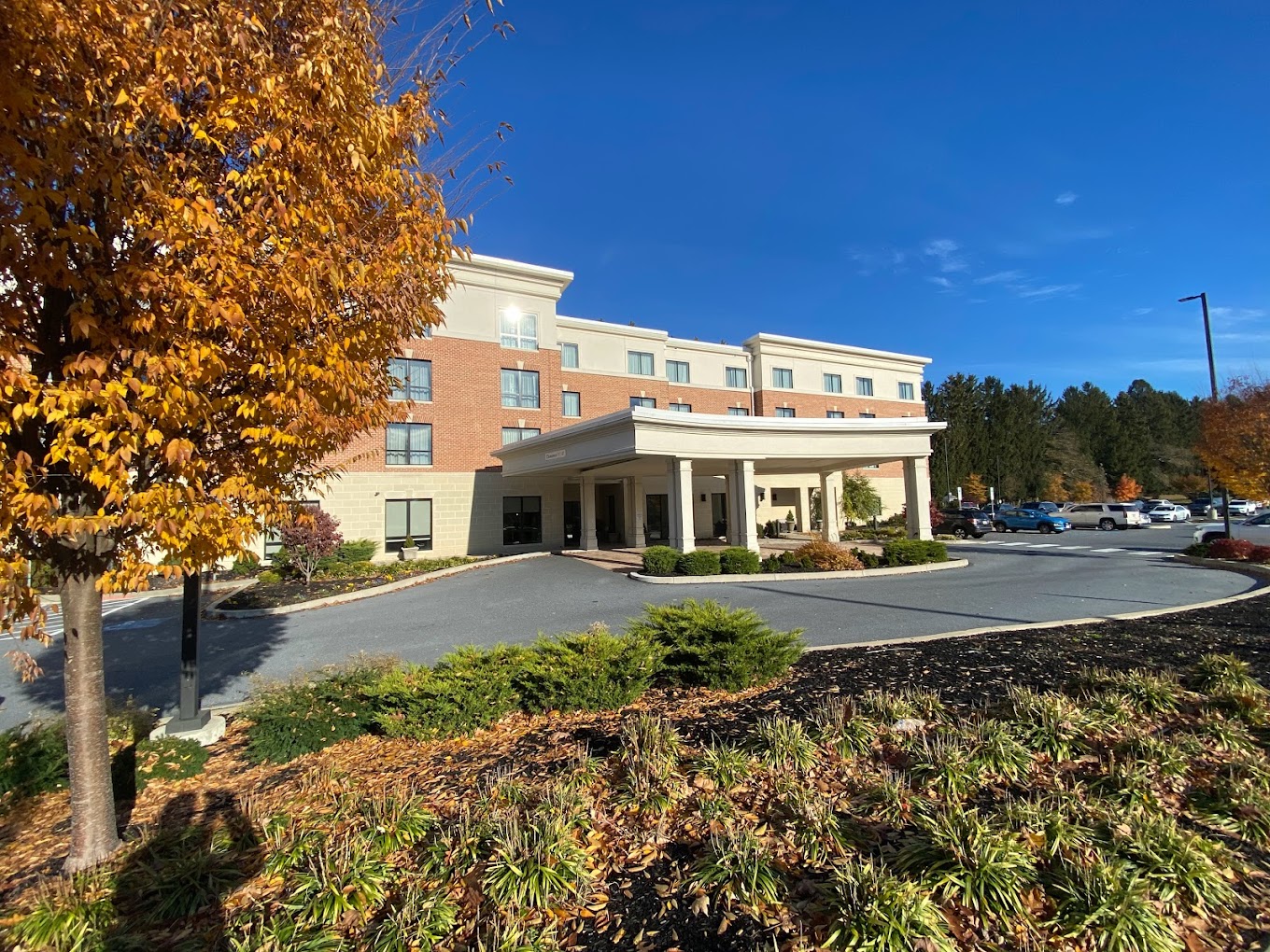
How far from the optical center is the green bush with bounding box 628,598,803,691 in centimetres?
636

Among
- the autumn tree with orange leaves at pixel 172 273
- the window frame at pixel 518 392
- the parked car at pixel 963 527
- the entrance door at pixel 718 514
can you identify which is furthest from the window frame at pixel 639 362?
the autumn tree with orange leaves at pixel 172 273

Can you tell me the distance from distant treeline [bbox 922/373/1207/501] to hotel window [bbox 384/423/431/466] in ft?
181

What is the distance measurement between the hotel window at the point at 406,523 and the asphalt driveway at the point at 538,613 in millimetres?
7907

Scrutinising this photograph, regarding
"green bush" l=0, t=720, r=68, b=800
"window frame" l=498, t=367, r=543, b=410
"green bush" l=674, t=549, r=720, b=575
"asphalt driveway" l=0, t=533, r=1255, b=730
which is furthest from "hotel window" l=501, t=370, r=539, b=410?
"green bush" l=0, t=720, r=68, b=800

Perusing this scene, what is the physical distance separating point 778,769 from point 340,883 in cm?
275

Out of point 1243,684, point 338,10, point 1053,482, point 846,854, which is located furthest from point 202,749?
point 1053,482

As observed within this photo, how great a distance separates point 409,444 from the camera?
87.2 ft

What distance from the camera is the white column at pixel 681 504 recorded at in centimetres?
2064

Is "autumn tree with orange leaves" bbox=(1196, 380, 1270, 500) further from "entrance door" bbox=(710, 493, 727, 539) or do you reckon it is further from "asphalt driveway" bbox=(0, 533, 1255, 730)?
"entrance door" bbox=(710, 493, 727, 539)

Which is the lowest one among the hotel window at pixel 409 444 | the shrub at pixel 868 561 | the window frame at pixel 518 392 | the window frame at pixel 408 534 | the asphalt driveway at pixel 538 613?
the asphalt driveway at pixel 538 613

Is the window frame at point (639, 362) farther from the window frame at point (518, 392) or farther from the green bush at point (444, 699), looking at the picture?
the green bush at point (444, 699)

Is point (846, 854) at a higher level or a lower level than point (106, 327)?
lower

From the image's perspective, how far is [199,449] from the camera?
3529 mm

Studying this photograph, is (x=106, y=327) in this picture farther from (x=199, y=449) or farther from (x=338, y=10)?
(x=338, y=10)
